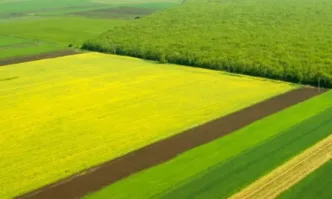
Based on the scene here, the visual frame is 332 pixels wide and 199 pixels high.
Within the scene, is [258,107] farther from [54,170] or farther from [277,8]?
[277,8]

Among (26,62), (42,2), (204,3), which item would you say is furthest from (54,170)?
(42,2)

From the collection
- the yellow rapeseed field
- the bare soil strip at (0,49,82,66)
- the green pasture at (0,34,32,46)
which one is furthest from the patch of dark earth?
the yellow rapeseed field

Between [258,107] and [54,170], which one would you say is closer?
[54,170]

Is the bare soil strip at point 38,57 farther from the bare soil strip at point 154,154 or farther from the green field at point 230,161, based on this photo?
the green field at point 230,161

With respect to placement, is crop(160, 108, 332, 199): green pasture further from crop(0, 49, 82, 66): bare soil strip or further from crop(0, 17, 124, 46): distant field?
crop(0, 17, 124, 46): distant field

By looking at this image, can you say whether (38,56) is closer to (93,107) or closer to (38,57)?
(38,57)

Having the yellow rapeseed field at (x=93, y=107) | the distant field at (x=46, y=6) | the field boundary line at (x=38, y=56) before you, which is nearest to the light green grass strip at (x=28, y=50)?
the field boundary line at (x=38, y=56)

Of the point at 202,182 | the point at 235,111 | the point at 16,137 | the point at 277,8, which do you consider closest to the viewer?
the point at 202,182
